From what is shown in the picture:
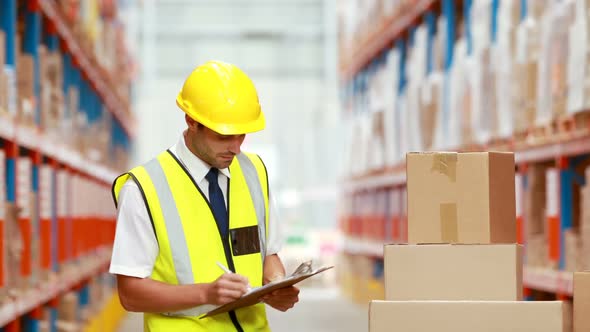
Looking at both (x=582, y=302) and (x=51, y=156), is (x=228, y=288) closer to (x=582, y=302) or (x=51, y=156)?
(x=582, y=302)

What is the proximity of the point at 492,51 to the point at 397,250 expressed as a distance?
3477 mm

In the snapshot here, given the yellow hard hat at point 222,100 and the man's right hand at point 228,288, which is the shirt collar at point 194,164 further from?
the man's right hand at point 228,288

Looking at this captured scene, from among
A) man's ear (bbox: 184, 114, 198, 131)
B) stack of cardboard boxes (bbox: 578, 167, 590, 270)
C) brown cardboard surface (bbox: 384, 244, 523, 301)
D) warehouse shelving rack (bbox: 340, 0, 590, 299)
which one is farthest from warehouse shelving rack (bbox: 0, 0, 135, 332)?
stack of cardboard boxes (bbox: 578, 167, 590, 270)

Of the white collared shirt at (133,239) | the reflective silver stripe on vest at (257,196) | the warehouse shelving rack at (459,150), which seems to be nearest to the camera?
the white collared shirt at (133,239)

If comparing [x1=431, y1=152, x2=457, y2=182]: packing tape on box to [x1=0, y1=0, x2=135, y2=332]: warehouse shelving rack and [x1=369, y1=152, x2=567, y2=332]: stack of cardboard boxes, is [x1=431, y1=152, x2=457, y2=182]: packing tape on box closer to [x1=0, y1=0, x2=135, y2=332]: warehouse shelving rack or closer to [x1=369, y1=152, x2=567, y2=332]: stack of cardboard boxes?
[x1=369, y1=152, x2=567, y2=332]: stack of cardboard boxes

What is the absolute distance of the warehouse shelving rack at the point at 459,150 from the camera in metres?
5.47

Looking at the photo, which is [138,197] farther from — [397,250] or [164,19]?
[164,19]

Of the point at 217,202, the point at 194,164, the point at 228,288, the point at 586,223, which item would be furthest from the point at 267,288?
the point at 586,223

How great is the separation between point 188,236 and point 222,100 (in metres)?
0.45

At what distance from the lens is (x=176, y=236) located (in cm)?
341

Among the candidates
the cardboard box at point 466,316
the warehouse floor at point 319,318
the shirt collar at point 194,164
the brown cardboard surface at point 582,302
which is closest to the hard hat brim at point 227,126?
the shirt collar at point 194,164

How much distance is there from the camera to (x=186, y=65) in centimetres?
2350

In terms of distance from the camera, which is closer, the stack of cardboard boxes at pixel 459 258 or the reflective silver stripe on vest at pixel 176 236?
the stack of cardboard boxes at pixel 459 258

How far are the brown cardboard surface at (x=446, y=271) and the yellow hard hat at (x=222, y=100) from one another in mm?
630
